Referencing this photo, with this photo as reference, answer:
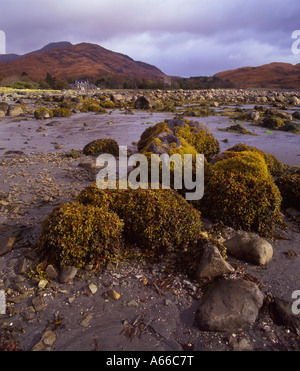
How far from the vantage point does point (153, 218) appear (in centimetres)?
418

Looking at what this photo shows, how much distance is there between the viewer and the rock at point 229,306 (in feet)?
9.56

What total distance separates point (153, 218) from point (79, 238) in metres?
1.20

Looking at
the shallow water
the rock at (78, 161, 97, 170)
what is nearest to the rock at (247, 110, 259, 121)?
the shallow water

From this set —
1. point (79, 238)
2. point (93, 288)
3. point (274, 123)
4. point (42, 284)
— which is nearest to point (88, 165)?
point (79, 238)

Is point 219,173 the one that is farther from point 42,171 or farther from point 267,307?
point 42,171

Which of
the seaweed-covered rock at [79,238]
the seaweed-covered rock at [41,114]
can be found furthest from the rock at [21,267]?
the seaweed-covered rock at [41,114]

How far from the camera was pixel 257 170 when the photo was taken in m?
5.48

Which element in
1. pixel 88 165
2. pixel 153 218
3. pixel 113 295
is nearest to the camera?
pixel 113 295

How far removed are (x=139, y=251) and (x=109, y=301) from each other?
40.4 inches

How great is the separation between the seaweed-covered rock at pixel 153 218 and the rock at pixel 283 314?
1435mm

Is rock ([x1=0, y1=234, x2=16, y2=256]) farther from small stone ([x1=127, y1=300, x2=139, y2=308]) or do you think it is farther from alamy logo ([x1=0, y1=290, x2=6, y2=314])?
small stone ([x1=127, y1=300, x2=139, y2=308])

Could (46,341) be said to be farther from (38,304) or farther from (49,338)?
(38,304)

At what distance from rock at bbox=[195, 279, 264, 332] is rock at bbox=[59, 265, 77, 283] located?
1740 millimetres

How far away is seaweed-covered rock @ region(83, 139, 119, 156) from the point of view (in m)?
10.0
